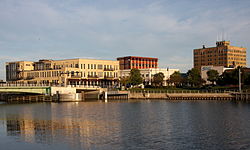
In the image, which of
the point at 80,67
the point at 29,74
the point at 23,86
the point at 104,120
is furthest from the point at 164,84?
the point at 104,120

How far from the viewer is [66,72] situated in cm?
15825

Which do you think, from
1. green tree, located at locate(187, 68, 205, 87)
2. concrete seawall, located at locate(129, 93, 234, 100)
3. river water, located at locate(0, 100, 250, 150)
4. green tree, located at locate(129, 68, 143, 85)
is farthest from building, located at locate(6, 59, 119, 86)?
river water, located at locate(0, 100, 250, 150)

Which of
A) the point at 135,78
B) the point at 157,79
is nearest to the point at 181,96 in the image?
the point at 135,78

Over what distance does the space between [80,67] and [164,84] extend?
155ft

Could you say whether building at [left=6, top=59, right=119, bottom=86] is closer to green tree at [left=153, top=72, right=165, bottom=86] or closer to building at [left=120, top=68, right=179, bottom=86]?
building at [left=120, top=68, right=179, bottom=86]

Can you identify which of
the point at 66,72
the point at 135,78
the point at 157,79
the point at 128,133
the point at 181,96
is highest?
the point at 66,72

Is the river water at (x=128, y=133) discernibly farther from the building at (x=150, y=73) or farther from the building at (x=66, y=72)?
the building at (x=150, y=73)

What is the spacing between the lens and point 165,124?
57188 mm

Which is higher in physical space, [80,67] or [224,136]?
[80,67]

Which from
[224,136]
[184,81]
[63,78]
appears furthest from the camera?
[184,81]

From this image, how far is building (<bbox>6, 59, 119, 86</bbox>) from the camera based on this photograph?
161875 mm

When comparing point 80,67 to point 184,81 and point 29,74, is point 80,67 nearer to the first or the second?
point 29,74

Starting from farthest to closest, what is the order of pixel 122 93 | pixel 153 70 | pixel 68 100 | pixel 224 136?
pixel 153 70 < pixel 122 93 < pixel 68 100 < pixel 224 136

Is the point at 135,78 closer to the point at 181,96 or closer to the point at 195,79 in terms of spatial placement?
the point at 195,79
